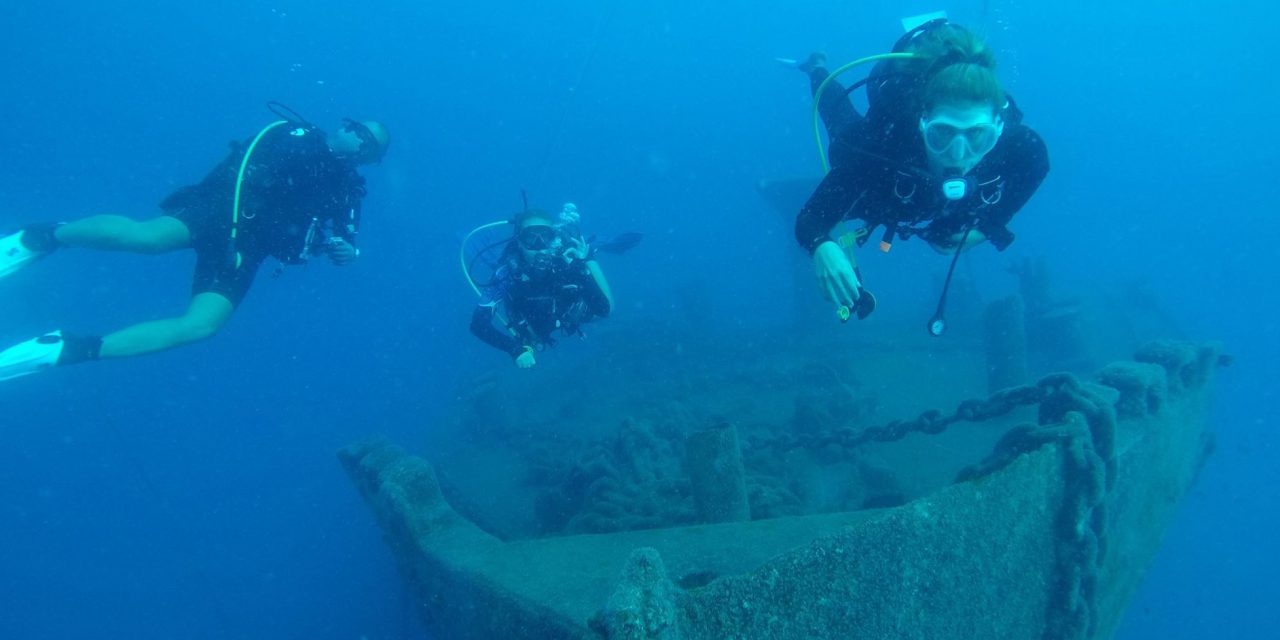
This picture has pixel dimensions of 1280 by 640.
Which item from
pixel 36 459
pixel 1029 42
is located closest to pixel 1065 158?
pixel 1029 42

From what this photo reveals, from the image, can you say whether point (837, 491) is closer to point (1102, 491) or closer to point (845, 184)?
point (1102, 491)

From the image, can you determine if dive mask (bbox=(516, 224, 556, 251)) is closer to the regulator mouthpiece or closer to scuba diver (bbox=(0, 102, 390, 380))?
scuba diver (bbox=(0, 102, 390, 380))

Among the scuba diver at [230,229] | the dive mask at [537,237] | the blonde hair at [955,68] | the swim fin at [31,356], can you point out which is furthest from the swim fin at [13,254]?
the blonde hair at [955,68]

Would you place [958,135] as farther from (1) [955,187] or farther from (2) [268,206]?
(2) [268,206]

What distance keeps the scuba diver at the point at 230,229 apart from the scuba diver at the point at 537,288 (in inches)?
80.9

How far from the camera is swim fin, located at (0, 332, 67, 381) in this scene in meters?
4.69

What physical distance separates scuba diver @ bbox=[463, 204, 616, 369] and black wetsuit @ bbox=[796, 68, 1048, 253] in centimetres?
311

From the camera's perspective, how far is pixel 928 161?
3.13 m

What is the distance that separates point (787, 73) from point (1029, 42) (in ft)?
159

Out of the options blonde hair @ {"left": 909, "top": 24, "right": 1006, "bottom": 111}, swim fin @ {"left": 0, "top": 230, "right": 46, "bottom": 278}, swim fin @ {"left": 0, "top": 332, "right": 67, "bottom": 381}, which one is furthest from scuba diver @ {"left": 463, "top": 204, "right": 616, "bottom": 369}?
swim fin @ {"left": 0, "top": 230, "right": 46, "bottom": 278}

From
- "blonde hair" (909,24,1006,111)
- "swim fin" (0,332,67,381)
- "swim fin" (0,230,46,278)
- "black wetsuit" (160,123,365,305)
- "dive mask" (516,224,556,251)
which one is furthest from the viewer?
"dive mask" (516,224,556,251)

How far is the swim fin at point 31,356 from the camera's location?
15.4ft

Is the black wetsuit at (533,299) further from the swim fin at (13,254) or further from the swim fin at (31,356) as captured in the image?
Answer: the swim fin at (13,254)

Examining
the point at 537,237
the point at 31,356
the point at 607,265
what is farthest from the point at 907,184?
the point at 607,265
